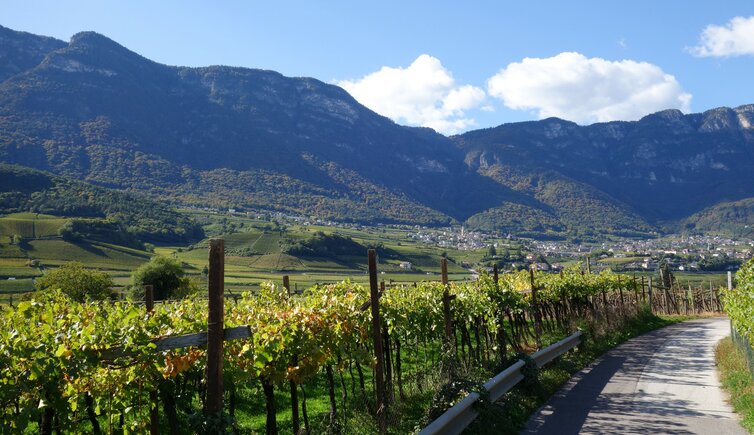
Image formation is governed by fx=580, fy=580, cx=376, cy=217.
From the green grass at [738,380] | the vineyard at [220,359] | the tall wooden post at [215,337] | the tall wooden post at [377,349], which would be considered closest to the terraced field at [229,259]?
the green grass at [738,380]

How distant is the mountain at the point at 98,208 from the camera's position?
363 ft

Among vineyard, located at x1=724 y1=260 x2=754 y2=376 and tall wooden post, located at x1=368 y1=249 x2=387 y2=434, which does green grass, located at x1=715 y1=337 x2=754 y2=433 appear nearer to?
vineyard, located at x1=724 y1=260 x2=754 y2=376

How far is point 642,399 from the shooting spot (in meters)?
9.96

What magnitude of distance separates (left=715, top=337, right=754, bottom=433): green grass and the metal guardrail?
10.6 feet

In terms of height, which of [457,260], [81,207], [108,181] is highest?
[108,181]

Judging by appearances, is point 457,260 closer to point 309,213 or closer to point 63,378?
point 309,213

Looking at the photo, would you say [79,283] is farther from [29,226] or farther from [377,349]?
[29,226]

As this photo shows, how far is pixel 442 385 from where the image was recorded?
8.55m

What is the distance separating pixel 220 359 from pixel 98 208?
14001 centimetres

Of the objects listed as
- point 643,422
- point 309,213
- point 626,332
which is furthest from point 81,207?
point 643,422

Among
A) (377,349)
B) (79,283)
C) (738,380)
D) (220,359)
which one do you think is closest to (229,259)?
(79,283)

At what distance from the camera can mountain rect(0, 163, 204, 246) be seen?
110 meters

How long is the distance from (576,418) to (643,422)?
0.91 m

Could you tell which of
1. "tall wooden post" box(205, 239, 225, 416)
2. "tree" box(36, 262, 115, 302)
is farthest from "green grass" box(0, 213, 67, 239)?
"tall wooden post" box(205, 239, 225, 416)
